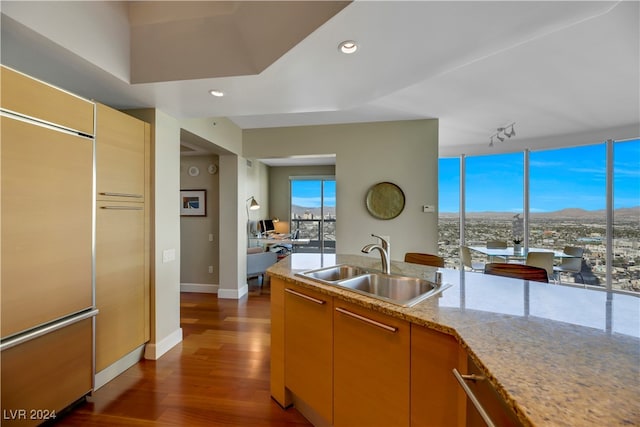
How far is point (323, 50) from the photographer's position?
1749mm

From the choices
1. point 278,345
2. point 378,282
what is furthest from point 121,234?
point 378,282

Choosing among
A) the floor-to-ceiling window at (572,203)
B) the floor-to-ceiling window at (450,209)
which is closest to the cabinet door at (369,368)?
the floor-to-ceiling window at (450,209)

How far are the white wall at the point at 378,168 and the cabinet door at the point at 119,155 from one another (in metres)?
2.27

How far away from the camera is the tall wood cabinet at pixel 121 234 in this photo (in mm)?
2168

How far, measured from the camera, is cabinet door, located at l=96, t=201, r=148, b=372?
217 cm

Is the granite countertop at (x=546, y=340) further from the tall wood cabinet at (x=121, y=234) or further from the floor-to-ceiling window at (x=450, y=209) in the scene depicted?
the floor-to-ceiling window at (x=450, y=209)

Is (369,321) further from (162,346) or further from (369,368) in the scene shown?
(162,346)

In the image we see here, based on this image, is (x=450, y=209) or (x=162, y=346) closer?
(x=162, y=346)

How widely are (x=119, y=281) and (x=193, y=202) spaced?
2681mm

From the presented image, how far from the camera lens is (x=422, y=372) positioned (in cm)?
118

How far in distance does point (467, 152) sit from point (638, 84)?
277cm

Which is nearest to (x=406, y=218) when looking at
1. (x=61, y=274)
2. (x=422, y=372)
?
(x=422, y=372)

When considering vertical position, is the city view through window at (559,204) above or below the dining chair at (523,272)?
above

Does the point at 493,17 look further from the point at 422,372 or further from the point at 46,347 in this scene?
the point at 46,347
